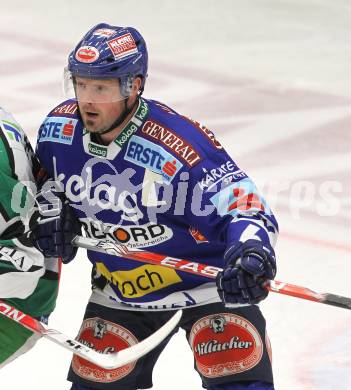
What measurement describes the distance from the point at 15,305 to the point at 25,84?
4.14 m

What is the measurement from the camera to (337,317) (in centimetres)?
549

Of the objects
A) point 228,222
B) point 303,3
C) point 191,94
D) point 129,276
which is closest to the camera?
point 228,222

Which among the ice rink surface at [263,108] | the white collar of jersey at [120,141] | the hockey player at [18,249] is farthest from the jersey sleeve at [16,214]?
the ice rink surface at [263,108]

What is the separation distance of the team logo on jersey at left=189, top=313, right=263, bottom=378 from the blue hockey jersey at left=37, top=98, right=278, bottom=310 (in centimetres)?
10

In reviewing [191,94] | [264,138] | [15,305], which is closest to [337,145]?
[264,138]

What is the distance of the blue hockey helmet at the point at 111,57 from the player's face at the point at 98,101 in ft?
0.07

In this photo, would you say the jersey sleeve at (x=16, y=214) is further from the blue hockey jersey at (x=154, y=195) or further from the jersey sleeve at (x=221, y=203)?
the jersey sleeve at (x=221, y=203)

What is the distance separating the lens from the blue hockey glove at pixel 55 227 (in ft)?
14.2

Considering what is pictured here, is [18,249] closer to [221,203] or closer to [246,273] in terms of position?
[221,203]

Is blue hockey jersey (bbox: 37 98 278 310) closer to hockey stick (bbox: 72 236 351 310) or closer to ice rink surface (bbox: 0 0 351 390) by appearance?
hockey stick (bbox: 72 236 351 310)

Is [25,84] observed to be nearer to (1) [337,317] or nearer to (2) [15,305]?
(1) [337,317]

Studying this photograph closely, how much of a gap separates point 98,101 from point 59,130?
0.28 metres

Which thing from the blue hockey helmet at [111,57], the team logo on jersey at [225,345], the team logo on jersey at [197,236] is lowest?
the team logo on jersey at [225,345]

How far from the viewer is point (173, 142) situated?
4180mm
